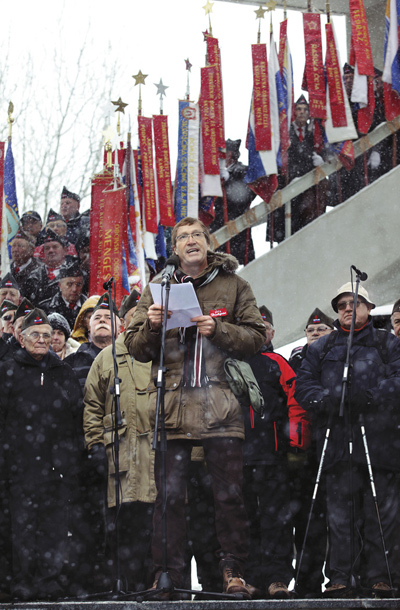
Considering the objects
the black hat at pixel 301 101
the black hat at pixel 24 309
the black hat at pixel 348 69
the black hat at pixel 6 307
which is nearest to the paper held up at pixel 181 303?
the black hat at pixel 24 309

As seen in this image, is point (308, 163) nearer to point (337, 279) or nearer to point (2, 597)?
point (337, 279)

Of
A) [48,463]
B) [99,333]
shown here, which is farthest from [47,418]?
[99,333]

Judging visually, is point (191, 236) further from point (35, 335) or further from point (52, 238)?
point (52, 238)

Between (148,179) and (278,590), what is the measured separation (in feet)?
22.9

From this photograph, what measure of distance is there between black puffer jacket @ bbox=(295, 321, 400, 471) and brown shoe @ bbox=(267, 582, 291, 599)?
75 centimetres

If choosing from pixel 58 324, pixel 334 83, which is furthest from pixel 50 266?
pixel 334 83

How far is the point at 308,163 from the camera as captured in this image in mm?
12000

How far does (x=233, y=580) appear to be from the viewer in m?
4.46

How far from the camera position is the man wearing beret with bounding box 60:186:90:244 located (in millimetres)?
10477

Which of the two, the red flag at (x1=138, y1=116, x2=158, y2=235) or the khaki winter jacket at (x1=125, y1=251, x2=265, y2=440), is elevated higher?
the red flag at (x1=138, y1=116, x2=158, y2=235)

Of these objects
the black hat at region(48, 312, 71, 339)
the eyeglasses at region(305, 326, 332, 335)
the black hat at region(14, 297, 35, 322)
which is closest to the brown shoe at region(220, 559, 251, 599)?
the black hat at region(14, 297, 35, 322)

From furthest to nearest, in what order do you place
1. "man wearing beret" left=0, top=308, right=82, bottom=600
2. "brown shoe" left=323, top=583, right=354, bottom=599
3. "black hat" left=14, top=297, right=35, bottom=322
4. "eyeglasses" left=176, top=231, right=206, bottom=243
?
"black hat" left=14, top=297, right=35, bottom=322, "man wearing beret" left=0, top=308, right=82, bottom=600, "eyeglasses" left=176, top=231, right=206, bottom=243, "brown shoe" left=323, top=583, right=354, bottom=599

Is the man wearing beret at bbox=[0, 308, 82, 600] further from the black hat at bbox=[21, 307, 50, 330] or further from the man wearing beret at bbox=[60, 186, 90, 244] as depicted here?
the man wearing beret at bbox=[60, 186, 90, 244]

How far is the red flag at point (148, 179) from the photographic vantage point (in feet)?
36.7
